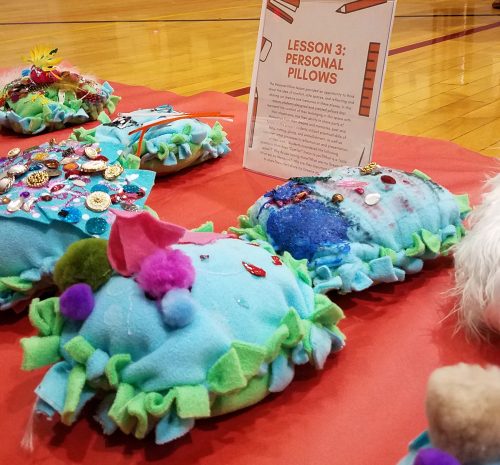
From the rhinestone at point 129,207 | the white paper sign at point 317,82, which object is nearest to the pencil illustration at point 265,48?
the white paper sign at point 317,82

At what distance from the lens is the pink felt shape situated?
26.2 inches

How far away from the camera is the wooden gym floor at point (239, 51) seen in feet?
5.66

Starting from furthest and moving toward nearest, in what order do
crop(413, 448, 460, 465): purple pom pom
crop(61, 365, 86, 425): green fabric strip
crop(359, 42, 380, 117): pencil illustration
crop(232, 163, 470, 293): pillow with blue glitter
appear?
crop(359, 42, 380, 117): pencil illustration, crop(232, 163, 470, 293): pillow with blue glitter, crop(61, 365, 86, 425): green fabric strip, crop(413, 448, 460, 465): purple pom pom

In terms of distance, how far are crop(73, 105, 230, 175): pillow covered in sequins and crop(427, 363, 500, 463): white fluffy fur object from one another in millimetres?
924

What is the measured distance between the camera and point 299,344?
0.71m

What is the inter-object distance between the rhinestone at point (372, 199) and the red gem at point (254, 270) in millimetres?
253

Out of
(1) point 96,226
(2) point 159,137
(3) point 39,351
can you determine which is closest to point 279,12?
(2) point 159,137

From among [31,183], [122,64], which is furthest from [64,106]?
[122,64]

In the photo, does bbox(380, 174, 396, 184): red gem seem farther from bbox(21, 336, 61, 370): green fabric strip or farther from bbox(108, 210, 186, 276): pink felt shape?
bbox(21, 336, 61, 370): green fabric strip

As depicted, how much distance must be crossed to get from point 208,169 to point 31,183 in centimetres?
52

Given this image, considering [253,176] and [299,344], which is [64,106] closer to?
[253,176]

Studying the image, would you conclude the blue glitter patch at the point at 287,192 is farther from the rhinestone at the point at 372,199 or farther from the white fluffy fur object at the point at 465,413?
the white fluffy fur object at the point at 465,413

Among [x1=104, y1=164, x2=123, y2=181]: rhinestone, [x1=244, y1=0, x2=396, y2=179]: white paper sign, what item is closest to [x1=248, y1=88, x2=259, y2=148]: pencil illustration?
[x1=244, y1=0, x2=396, y2=179]: white paper sign

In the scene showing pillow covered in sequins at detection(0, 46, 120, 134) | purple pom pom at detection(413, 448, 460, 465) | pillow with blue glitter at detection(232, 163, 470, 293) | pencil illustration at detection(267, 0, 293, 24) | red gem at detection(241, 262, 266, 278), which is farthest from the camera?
pillow covered in sequins at detection(0, 46, 120, 134)
